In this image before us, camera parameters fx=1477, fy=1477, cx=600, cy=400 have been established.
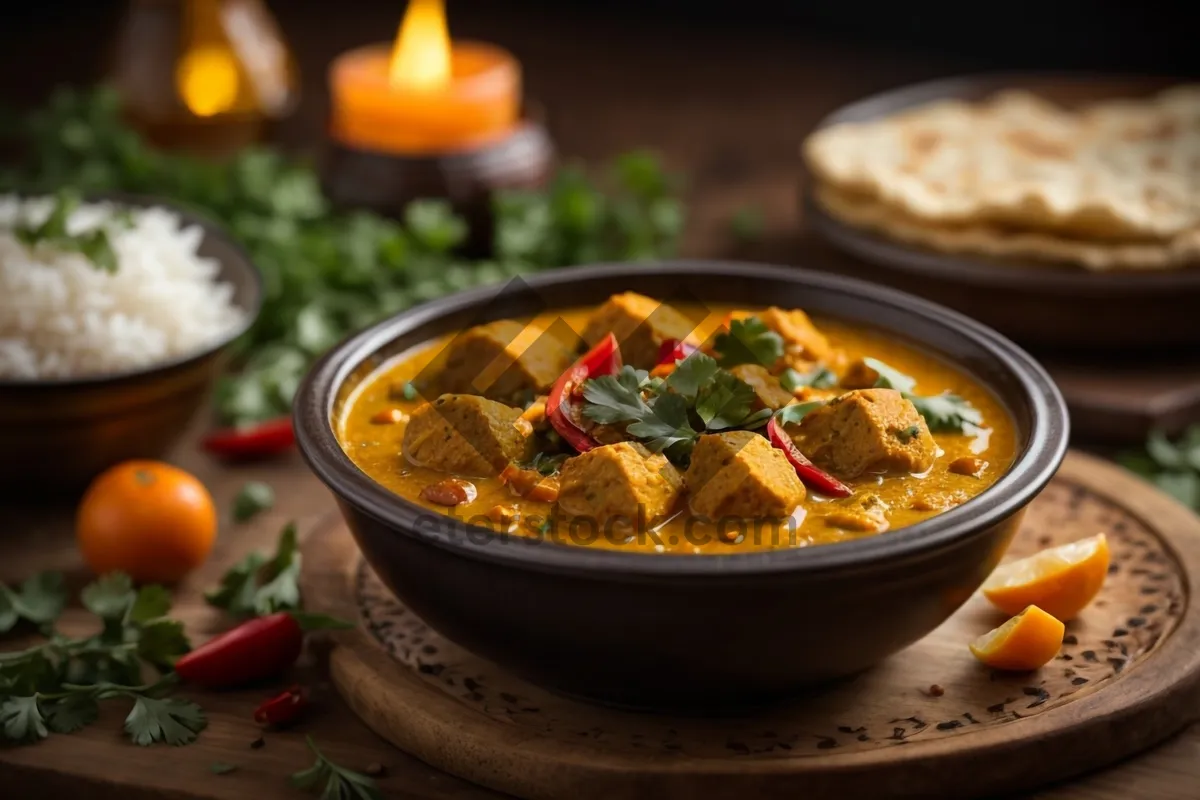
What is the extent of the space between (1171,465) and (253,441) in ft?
9.02

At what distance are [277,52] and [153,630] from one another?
395 centimetres

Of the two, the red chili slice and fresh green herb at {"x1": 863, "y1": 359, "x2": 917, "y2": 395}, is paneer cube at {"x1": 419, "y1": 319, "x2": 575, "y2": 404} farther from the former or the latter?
fresh green herb at {"x1": 863, "y1": 359, "x2": 917, "y2": 395}

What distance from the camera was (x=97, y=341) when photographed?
13.5 feet

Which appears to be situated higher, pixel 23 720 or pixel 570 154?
pixel 570 154

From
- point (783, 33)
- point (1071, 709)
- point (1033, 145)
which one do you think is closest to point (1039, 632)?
point (1071, 709)

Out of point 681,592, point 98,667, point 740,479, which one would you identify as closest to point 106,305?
point 98,667

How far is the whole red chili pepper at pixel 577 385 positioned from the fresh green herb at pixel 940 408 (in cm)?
61

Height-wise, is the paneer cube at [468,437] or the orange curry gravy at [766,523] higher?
the paneer cube at [468,437]

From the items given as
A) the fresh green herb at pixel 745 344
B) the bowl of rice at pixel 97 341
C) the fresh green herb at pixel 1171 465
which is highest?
the fresh green herb at pixel 745 344

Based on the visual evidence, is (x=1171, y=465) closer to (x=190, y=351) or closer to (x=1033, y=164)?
(x=1033, y=164)

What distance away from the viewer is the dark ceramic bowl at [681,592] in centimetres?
258

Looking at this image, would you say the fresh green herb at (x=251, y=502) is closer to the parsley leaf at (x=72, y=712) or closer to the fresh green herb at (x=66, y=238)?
the fresh green herb at (x=66, y=238)

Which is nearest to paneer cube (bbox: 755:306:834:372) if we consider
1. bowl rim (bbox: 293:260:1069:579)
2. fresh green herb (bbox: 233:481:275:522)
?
bowl rim (bbox: 293:260:1069:579)

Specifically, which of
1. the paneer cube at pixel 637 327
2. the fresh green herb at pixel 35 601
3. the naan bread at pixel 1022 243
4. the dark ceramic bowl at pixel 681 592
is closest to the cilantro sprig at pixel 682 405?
the paneer cube at pixel 637 327
